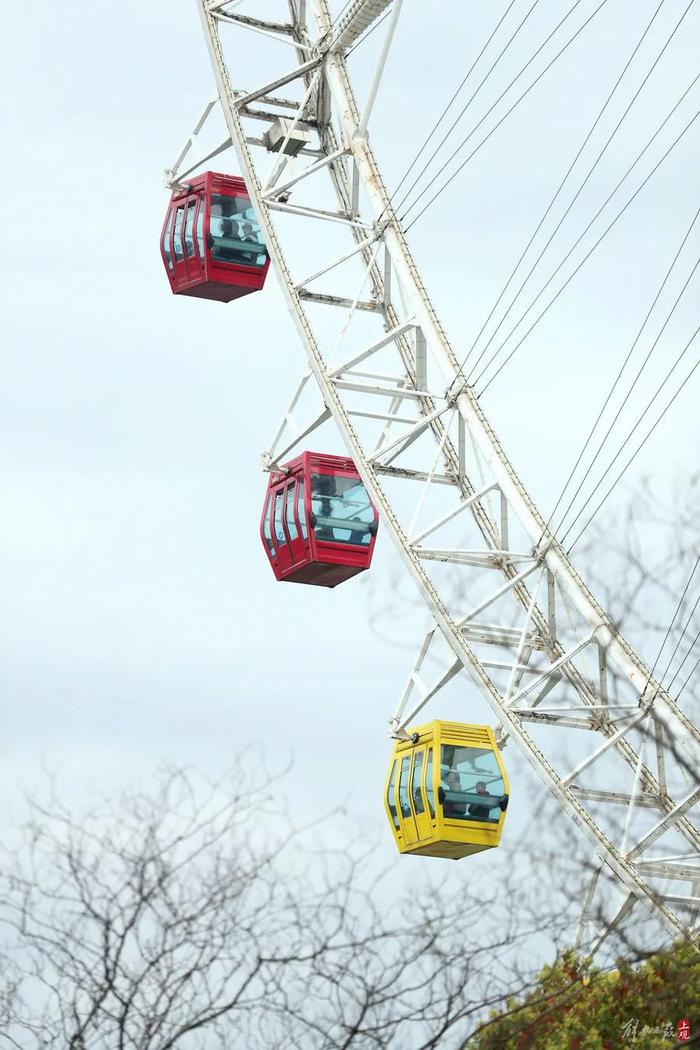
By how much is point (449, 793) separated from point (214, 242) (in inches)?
431

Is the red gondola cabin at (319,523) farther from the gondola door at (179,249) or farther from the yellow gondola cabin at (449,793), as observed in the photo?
the gondola door at (179,249)

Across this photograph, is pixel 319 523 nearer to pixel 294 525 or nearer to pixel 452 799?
pixel 294 525

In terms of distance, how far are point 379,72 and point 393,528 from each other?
24.0 ft

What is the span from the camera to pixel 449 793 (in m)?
27.3

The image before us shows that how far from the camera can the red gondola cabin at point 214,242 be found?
33562mm

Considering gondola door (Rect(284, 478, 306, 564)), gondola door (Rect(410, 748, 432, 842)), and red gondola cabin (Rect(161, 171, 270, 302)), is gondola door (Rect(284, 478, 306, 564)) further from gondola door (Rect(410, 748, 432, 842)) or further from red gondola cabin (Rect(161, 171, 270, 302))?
red gondola cabin (Rect(161, 171, 270, 302))

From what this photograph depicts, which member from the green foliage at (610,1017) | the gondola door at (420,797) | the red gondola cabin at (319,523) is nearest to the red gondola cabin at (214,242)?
the red gondola cabin at (319,523)

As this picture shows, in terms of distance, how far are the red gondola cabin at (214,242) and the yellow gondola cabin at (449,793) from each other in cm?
921

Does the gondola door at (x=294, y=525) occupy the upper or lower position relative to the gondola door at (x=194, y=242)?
lower

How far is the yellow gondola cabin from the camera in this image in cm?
2719

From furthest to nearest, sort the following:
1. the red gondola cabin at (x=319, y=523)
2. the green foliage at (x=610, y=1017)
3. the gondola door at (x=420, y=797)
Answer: the red gondola cabin at (x=319, y=523) < the gondola door at (x=420, y=797) < the green foliage at (x=610, y=1017)

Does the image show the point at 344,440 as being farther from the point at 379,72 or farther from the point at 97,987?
the point at 97,987

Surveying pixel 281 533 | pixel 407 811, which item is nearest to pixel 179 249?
pixel 281 533

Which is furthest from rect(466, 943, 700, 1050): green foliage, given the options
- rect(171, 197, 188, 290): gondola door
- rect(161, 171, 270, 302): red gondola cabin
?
rect(171, 197, 188, 290): gondola door
